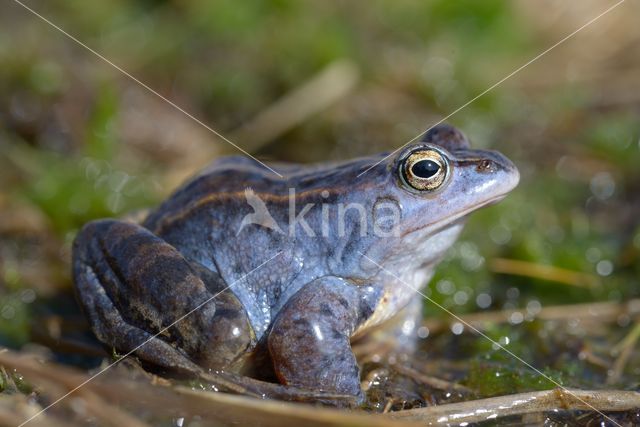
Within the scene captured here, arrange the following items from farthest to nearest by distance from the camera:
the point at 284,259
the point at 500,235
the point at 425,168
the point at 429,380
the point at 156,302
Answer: the point at 500,235 < the point at 429,380 < the point at 284,259 < the point at 425,168 < the point at 156,302

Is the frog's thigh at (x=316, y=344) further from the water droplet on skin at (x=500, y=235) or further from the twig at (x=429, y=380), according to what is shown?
the water droplet on skin at (x=500, y=235)

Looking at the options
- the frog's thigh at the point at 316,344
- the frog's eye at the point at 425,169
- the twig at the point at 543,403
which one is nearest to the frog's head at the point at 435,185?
the frog's eye at the point at 425,169

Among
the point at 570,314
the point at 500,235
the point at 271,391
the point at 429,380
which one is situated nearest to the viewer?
the point at 271,391

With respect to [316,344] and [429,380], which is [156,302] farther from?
[429,380]

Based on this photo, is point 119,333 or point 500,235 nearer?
point 119,333

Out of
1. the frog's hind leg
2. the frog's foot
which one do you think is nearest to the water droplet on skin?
the frog's foot

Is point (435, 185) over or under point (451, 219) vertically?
over

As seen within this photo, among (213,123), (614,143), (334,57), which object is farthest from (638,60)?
(213,123)

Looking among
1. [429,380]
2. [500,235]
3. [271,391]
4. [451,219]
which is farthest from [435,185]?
[500,235]
